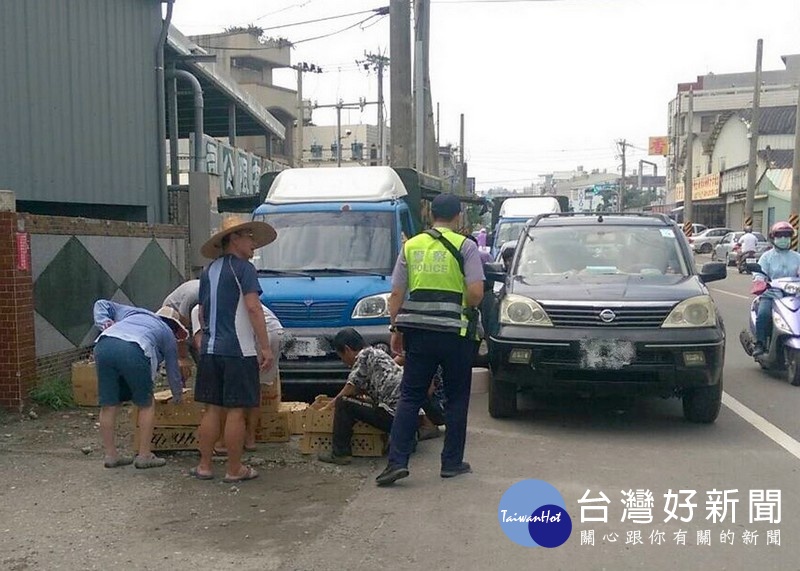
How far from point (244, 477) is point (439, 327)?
1.74 m

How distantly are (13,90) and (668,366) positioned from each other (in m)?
7.91

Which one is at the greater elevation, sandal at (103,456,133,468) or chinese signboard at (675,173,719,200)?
chinese signboard at (675,173,719,200)

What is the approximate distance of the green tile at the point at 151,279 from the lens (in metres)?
10.6

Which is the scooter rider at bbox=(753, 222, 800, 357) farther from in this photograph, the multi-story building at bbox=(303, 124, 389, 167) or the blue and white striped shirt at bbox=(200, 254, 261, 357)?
the multi-story building at bbox=(303, 124, 389, 167)

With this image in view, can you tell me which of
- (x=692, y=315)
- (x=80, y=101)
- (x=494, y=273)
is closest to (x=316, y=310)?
(x=494, y=273)

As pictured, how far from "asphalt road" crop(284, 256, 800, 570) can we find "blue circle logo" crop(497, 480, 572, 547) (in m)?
0.05

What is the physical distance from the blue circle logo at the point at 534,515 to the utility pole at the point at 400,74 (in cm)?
1168

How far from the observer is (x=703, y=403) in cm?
700

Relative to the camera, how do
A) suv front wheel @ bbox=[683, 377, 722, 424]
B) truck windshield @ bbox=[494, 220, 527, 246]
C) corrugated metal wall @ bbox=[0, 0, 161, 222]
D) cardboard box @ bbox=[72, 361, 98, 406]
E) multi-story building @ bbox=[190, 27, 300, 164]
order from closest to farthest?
suv front wheel @ bbox=[683, 377, 722, 424] < cardboard box @ bbox=[72, 361, 98, 406] < corrugated metal wall @ bbox=[0, 0, 161, 222] < truck windshield @ bbox=[494, 220, 527, 246] < multi-story building @ bbox=[190, 27, 300, 164]

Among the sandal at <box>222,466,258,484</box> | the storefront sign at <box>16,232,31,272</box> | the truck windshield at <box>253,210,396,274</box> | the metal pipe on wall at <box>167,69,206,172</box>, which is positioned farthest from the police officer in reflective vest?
the metal pipe on wall at <box>167,69,206,172</box>

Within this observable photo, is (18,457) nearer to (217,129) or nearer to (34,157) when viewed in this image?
(34,157)

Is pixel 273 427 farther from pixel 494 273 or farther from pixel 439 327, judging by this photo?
pixel 494 273

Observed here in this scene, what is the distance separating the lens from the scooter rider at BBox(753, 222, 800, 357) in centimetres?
941

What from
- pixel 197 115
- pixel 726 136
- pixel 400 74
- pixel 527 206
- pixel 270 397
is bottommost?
pixel 270 397
